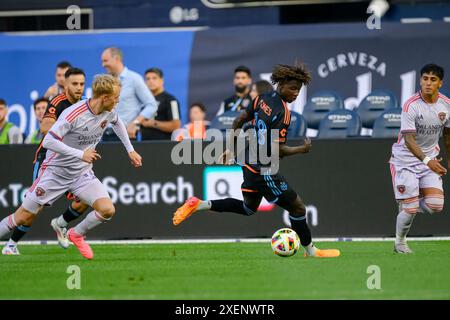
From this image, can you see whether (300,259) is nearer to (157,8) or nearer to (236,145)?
(236,145)

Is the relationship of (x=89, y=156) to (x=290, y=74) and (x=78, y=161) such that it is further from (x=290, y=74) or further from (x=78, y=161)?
(x=290, y=74)

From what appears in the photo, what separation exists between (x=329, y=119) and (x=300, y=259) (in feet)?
13.9

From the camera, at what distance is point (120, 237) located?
1583 cm

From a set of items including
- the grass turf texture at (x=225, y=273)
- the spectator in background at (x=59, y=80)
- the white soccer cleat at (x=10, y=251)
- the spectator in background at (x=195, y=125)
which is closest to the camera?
the grass turf texture at (x=225, y=273)

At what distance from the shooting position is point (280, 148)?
12.3 meters

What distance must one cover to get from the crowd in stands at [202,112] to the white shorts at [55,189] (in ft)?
10.9

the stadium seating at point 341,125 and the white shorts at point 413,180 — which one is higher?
the stadium seating at point 341,125

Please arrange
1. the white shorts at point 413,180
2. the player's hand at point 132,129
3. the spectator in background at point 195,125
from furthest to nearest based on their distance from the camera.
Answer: the player's hand at point 132,129 < the spectator in background at point 195,125 < the white shorts at point 413,180

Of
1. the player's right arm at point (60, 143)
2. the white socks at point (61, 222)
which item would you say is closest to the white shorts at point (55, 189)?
the player's right arm at point (60, 143)

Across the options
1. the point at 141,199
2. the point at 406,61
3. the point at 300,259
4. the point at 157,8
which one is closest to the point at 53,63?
the point at 157,8

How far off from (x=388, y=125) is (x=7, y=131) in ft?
19.4

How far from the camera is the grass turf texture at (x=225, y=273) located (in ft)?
33.1

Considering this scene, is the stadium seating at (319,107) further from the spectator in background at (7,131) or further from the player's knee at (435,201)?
the spectator in background at (7,131)

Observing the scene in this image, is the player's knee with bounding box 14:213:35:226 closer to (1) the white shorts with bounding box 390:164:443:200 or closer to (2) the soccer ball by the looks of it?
(2) the soccer ball
